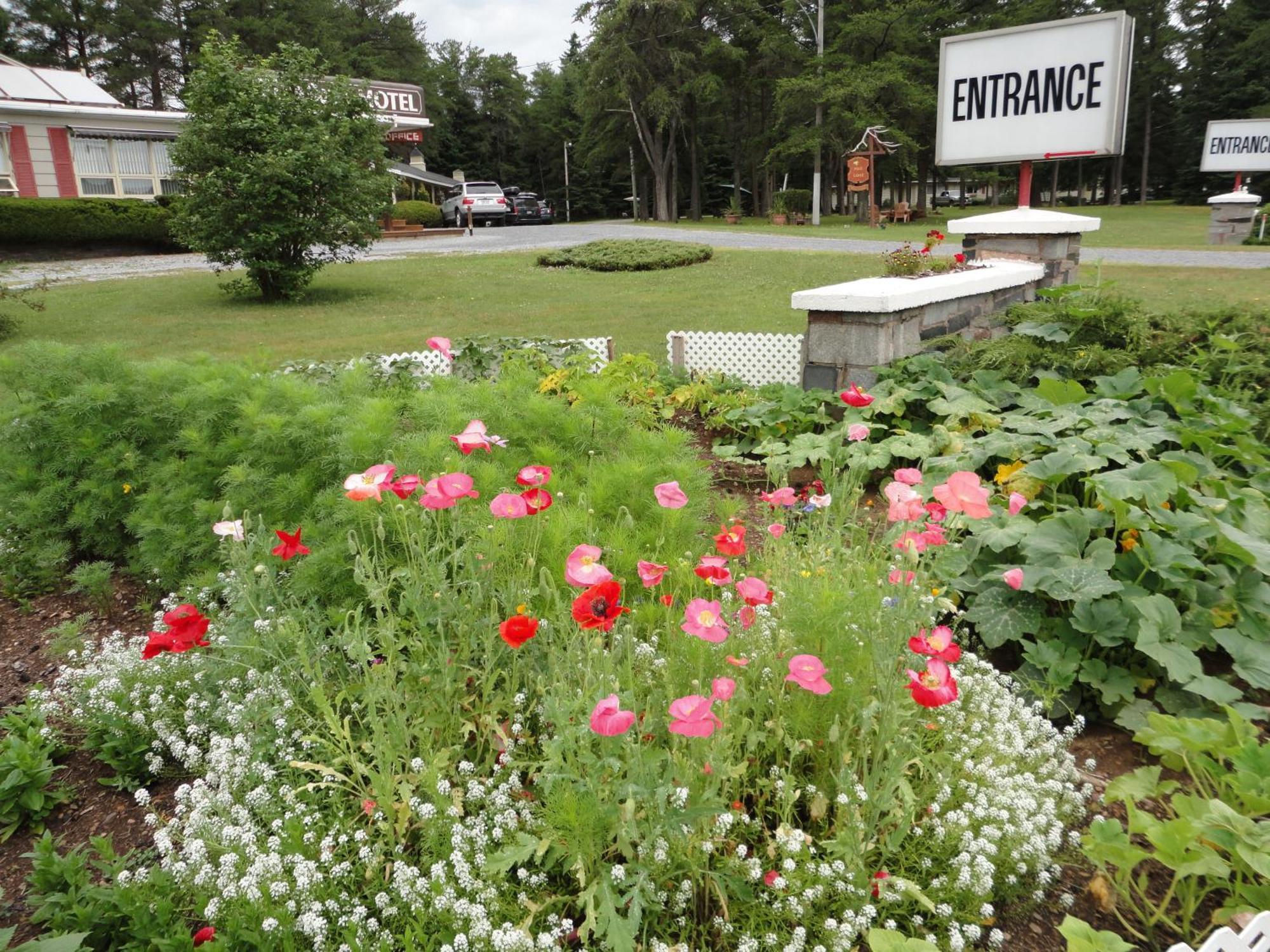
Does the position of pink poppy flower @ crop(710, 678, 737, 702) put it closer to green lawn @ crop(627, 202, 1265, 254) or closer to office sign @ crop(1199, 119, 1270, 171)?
green lawn @ crop(627, 202, 1265, 254)

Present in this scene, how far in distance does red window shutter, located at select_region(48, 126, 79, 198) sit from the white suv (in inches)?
449

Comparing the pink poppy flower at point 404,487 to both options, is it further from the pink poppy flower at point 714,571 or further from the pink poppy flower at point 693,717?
the pink poppy flower at point 693,717

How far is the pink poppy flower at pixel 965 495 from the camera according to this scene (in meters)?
1.94

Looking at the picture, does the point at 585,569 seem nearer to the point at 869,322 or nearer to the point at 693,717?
the point at 693,717

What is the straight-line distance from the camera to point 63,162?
70.3ft

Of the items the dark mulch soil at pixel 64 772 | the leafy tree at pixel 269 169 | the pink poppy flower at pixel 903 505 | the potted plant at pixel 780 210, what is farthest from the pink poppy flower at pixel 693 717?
the potted plant at pixel 780 210

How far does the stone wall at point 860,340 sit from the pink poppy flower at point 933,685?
3303 mm

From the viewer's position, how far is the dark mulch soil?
2162 mm

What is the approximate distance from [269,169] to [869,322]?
878cm

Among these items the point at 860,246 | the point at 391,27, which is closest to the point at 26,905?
the point at 860,246

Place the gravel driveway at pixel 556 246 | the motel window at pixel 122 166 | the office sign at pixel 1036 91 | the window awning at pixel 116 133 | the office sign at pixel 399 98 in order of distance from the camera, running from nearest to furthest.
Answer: the office sign at pixel 1036 91 → the gravel driveway at pixel 556 246 → the window awning at pixel 116 133 → the motel window at pixel 122 166 → the office sign at pixel 399 98

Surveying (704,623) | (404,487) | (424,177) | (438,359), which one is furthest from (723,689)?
(424,177)

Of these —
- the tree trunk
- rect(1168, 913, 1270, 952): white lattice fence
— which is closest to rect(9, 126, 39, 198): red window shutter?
rect(1168, 913, 1270, 952): white lattice fence

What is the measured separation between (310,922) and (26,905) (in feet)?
2.80
